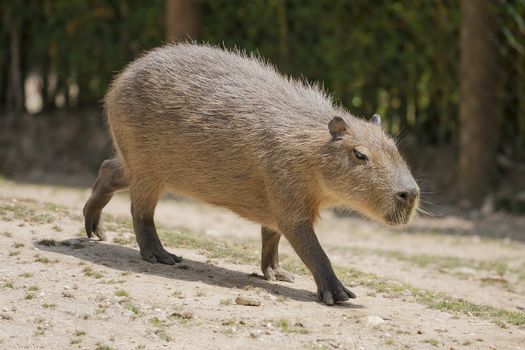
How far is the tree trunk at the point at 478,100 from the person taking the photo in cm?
1141

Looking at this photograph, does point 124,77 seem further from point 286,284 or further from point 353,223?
point 353,223

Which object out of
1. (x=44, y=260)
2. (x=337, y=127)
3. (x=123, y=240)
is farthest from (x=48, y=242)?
(x=337, y=127)

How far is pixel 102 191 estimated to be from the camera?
7152mm

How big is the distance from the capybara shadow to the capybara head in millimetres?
624

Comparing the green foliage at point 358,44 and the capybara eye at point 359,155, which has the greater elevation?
the green foliage at point 358,44

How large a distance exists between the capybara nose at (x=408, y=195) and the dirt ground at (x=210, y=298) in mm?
656

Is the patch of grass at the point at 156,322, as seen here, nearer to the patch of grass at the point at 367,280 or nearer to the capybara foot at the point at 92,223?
the patch of grass at the point at 367,280

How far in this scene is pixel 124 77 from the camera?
22.9ft

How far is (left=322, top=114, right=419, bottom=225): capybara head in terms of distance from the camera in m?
5.99

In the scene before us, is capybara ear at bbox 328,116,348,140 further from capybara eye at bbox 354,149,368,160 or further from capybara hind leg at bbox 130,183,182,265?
Result: capybara hind leg at bbox 130,183,182,265

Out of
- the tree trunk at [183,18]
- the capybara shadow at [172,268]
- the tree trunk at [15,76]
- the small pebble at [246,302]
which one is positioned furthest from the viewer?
the tree trunk at [15,76]

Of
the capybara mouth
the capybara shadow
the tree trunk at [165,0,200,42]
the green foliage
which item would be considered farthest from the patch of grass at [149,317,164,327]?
the tree trunk at [165,0,200,42]

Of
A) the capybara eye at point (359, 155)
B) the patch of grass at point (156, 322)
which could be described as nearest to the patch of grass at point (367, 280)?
the capybara eye at point (359, 155)

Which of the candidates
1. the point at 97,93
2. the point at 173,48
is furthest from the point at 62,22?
the point at 173,48
